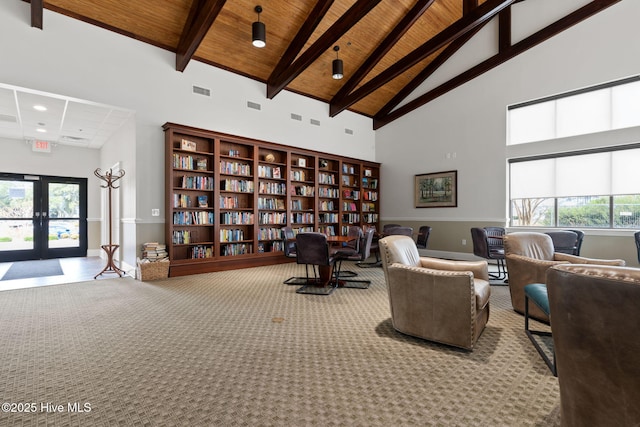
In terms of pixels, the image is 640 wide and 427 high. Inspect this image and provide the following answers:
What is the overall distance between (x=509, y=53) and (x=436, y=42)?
2035 millimetres

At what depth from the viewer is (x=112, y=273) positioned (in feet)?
19.6

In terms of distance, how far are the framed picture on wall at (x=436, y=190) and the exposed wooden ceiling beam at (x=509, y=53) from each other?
205cm

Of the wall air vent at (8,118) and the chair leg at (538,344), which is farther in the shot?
the wall air vent at (8,118)

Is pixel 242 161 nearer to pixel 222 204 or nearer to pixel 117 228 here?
pixel 222 204

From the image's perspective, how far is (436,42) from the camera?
636 cm

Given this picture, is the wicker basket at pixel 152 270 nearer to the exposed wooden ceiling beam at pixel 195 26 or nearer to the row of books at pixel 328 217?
the exposed wooden ceiling beam at pixel 195 26

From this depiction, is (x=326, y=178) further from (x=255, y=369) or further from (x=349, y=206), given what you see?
(x=255, y=369)

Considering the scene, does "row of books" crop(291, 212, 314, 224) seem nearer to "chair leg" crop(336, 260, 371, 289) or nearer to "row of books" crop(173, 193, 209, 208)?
"row of books" crop(173, 193, 209, 208)

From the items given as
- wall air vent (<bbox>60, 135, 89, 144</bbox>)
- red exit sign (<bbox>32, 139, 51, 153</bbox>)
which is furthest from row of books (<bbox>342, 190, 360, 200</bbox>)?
red exit sign (<bbox>32, 139, 51, 153</bbox>)

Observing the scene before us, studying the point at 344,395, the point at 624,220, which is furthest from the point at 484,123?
the point at 344,395

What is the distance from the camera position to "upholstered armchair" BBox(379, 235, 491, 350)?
8.13 ft

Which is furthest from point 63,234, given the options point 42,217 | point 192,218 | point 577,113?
point 577,113

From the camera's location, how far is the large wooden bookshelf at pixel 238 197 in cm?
577

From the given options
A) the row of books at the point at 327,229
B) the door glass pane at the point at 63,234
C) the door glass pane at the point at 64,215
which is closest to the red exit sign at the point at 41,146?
the door glass pane at the point at 64,215
